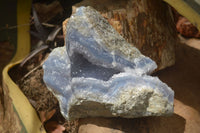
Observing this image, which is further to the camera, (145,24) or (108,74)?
(145,24)

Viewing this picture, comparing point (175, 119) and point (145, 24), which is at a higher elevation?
point (145, 24)

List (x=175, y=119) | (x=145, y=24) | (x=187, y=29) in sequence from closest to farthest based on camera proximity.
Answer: (x=175, y=119)
(x=145, y=24)
(x=187, y=29)

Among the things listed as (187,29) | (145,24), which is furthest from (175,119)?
(187,29)

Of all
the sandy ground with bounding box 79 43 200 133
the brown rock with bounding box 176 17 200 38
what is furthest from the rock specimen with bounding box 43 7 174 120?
the brown rock with bounding box 176 17 200 38

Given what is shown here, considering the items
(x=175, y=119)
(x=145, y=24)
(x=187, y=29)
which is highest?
(x=145, y=24)

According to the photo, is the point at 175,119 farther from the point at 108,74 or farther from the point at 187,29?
the point at 187,29

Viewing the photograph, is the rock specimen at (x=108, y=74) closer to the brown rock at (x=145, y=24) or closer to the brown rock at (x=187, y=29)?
the brown rock at (x=145, y=24)

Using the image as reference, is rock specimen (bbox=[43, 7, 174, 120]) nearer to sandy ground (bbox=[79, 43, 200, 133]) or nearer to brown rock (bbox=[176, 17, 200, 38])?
sandy ground (bbox=[79, 43, 200, 133])
